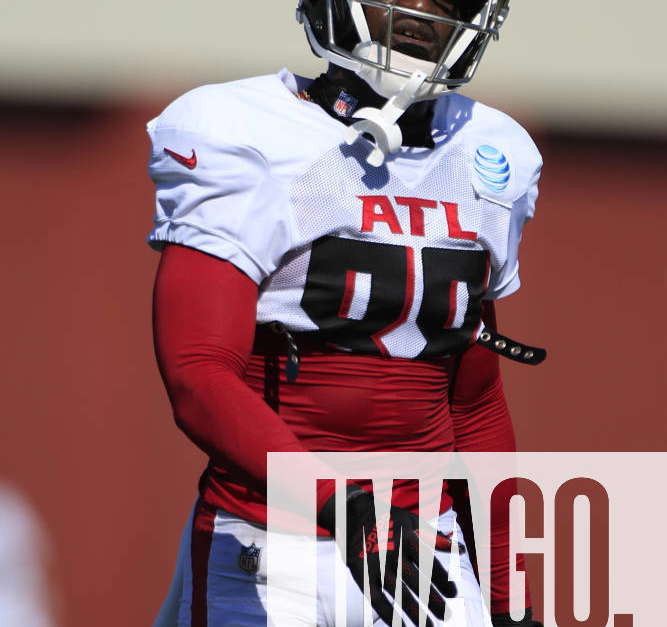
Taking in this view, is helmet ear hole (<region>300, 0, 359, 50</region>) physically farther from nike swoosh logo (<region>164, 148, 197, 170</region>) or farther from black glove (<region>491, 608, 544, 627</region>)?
black glove (<region>491, 608, 544, 627</region>)

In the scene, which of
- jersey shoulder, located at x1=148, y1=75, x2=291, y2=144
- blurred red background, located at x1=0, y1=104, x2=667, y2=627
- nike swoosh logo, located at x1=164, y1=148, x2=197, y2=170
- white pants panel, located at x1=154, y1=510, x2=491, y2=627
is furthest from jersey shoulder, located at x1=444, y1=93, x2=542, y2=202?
blurred red background, located at x1=0, y1=104, x2=667, y2=627

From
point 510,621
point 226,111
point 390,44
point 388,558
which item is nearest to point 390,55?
point 390,44

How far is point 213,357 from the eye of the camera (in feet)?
4.88

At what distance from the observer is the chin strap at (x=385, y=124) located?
159 centimetres

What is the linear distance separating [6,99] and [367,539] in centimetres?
234

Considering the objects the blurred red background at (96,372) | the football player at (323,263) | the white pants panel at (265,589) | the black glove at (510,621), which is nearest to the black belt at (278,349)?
the football player at (323,263)

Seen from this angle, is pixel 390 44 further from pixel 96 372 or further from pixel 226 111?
pixel 96 372

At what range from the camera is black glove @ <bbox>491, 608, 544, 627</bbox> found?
1.81m

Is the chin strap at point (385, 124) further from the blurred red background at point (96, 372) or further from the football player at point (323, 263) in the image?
the blurred red background at point (96, 372)

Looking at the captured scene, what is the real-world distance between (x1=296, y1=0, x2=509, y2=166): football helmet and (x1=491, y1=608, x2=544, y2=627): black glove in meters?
0.66

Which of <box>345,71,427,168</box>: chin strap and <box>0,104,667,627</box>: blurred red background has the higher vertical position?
<box>345,71,427,168</box>: chin strap

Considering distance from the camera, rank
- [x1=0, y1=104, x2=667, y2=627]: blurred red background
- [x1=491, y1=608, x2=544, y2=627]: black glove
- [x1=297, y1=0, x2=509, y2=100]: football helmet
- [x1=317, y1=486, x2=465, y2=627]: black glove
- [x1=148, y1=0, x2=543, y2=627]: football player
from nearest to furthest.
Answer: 1. [x1=317, y1=486, x2=465, y2=627]: black glove
2. [x1=148, y1=0, x2=543, y2=627]: football player
3. [x1=297, y1=0, x2=509, y2=100]: football helmet
4. [x1=491, y1=608, x2=544, y2=627]: black glove
5. [x1=0, y1=104, x2=667, y2=627]: blurred red background

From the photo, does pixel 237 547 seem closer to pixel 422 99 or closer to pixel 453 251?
pixel 453 251

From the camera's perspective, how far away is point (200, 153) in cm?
156
